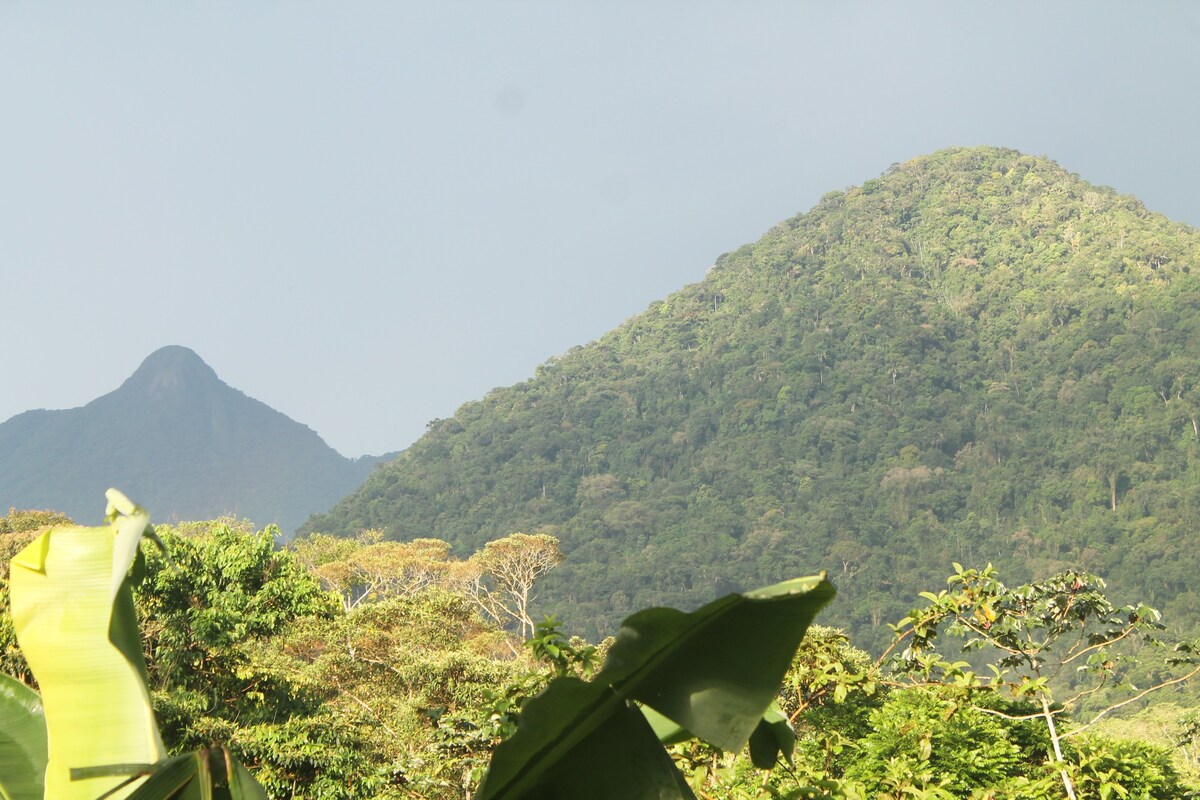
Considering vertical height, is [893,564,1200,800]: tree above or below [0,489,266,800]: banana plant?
below

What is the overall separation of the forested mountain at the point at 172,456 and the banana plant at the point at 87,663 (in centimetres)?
15671

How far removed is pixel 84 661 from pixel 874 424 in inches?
2680

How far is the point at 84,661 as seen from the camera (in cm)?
112

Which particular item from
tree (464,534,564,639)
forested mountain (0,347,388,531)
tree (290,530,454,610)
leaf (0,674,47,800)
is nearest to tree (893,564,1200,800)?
leaf (0,674,47,800)

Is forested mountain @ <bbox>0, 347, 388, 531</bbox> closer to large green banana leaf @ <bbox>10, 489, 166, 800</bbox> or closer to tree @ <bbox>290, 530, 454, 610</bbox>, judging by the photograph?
tree @ <bbox>290, 530, 454, 610</bbox>

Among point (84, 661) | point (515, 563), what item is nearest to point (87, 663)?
point (84, 661)

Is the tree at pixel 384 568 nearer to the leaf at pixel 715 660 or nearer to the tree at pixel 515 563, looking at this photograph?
the tree at pixel 515 563

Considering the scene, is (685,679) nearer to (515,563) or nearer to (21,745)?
(21,745)

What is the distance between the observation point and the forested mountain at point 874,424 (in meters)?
54.8

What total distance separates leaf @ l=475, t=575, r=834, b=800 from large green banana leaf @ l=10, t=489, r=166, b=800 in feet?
1.29

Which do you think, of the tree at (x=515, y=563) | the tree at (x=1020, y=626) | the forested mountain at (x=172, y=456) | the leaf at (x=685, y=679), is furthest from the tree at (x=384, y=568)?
the forested mountain at (x=172, y=456)

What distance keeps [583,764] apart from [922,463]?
211 ft

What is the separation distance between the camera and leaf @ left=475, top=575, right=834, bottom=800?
1.01m

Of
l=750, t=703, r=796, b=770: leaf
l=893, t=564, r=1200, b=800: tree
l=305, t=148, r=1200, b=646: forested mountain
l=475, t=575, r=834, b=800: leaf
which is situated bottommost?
l=305, t=148, r=1200, b=646: forested mountain
